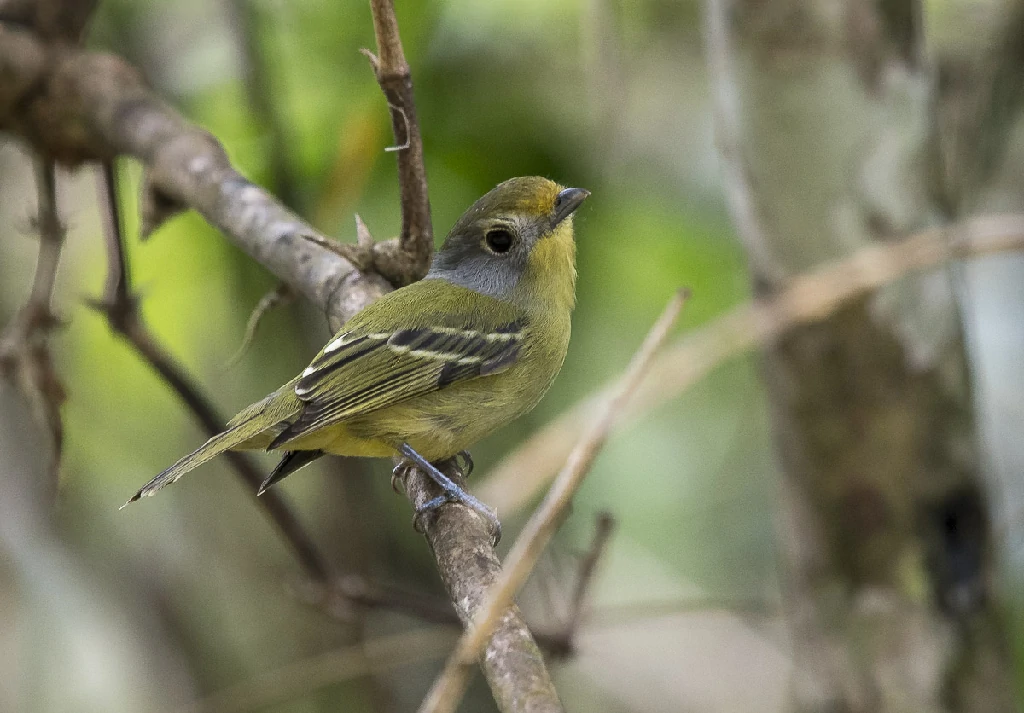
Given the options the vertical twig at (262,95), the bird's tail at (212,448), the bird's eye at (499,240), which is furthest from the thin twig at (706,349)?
the vertical twig at (262,95)

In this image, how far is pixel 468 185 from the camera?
4.02 meters

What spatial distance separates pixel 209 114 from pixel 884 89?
8.21 feet

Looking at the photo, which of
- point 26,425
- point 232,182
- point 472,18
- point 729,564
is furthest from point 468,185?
point 729,564

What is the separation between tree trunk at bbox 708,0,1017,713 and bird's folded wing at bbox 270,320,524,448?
0.79 metres

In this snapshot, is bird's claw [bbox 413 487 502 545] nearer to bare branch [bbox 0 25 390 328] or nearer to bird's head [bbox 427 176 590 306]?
bare branch [bbox 0 25 390 328]

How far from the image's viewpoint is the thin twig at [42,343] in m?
2.80

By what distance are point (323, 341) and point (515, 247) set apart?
1319 mm

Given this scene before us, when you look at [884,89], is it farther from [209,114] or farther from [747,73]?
[209,114]

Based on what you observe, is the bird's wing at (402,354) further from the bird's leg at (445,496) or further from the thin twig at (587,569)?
the thin twig at (587,569)

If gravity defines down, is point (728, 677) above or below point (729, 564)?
below

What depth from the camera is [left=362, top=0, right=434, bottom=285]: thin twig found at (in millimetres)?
2252

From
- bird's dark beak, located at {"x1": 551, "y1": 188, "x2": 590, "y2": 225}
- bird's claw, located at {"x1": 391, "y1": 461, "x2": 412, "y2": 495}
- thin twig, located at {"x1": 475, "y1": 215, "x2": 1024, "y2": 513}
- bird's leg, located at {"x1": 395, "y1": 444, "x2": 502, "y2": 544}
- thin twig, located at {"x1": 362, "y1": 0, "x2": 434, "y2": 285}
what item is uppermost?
bird's dark beak, located at {"x1": 551, "y1": 188, "x2": 590, "y2": 225}

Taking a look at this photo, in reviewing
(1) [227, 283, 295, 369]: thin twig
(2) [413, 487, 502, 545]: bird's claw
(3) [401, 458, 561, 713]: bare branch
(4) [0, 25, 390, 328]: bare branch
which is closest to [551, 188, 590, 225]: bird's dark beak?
(4) [0, 25, 390, 328]: bare branch

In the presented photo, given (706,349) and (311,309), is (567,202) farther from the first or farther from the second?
(706,349)
